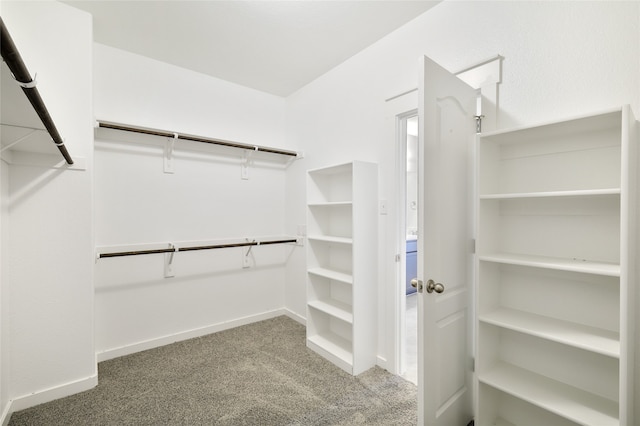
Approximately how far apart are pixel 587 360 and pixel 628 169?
0.91m

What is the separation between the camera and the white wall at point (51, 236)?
5.99ft

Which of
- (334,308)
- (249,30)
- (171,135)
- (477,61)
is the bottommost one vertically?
Answer: (334,308)

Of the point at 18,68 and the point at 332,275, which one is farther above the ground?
the point at 18,68

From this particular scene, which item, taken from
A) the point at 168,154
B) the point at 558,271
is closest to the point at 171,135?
the point at 168,154

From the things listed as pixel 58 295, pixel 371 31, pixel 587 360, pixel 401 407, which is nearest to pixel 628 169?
pixel 587 360

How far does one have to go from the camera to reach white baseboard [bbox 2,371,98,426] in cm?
180

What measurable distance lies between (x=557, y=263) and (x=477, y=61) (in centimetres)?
123

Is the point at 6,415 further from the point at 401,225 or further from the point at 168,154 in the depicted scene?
→ the point at 401,225

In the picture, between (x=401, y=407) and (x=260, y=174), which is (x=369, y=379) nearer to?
(x=401, y=407)

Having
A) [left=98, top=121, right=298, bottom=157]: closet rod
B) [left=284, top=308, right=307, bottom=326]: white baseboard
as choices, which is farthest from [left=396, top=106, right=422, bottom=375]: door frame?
[left=98, top=121, right=298, bottom=157]: closet rod

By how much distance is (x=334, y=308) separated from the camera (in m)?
2.58

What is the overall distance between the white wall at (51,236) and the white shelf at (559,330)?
103 inches

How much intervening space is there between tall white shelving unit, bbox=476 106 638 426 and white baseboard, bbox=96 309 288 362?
236 centimetres

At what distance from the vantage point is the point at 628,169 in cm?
110
